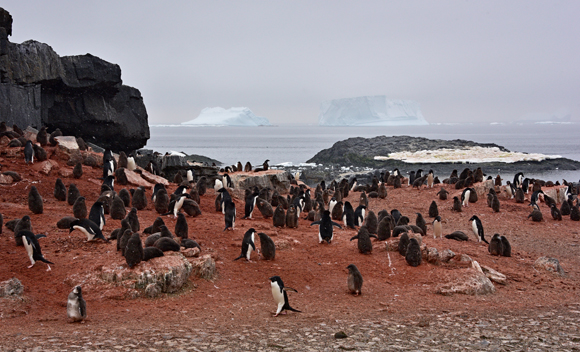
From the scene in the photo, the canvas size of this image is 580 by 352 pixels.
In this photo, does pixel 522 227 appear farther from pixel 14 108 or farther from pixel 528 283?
pixel 14 108

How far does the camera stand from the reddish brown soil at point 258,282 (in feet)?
23.0

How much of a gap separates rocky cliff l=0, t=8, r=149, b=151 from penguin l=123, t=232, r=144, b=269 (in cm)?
1907

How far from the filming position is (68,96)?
30.1 metres

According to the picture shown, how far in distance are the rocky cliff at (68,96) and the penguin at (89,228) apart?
662 inches

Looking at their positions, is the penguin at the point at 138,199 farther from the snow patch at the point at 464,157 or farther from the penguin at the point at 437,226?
the snow patch at the point at 464,157

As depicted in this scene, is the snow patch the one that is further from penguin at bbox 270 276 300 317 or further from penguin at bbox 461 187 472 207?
penguin at bbox 270 276 300 317

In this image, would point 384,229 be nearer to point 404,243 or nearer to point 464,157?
point 404,243

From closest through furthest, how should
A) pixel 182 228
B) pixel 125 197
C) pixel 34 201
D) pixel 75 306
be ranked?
pixel 75 306 < pixel 182 228 < pixel 34 201 < pixel 125 197

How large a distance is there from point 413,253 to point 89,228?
21.3 ft

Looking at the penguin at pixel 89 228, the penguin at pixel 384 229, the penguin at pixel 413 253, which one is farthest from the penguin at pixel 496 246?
the penguin at pixel 89 228

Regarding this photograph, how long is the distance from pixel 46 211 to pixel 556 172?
46872 mm

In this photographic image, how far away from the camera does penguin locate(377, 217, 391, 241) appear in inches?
440

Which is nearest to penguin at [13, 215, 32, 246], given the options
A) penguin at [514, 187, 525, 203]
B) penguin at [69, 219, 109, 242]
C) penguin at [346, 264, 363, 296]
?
penguin at [69, 219, 109, 242]

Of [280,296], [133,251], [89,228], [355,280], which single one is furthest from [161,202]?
[280,296]
